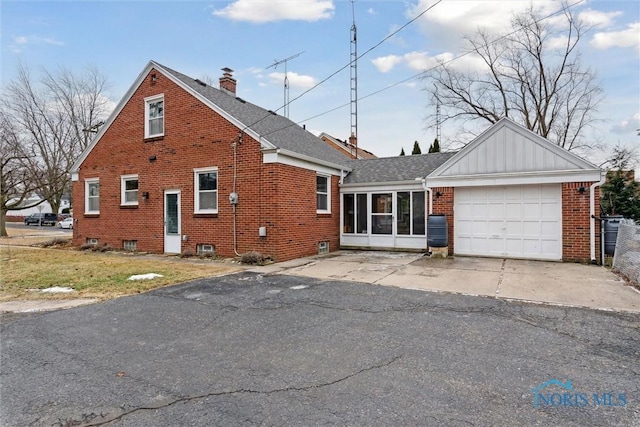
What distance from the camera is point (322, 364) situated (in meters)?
3.71

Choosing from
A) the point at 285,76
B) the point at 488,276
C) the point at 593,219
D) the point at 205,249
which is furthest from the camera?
the point at 285,76

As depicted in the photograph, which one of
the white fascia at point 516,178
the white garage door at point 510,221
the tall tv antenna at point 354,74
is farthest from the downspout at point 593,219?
the tall tv antenna at point 354,74

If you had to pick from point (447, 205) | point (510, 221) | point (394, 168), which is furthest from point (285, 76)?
point (510, 221)

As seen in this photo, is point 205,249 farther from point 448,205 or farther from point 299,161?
point 448,205

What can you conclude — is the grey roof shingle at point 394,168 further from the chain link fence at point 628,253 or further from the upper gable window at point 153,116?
the upper gable window at point 153,116

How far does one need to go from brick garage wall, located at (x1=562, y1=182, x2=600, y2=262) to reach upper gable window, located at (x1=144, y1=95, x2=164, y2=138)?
13.6 metres

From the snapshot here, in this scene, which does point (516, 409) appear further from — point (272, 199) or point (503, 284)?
point (272, 199)

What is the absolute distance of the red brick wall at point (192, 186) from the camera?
11087 mm

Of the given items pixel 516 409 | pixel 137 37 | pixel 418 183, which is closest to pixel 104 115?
pixel 137 37

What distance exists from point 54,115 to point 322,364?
36561 mm

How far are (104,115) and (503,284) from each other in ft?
125

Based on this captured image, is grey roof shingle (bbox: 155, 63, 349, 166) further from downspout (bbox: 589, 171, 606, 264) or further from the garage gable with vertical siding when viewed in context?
downspout (bbox: 589, 171, 606, 264)

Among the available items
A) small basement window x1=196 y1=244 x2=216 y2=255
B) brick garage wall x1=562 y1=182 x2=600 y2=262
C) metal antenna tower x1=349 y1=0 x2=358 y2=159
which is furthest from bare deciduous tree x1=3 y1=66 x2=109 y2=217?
brick garage wall x1=562 y1=182 x2=600 y2=262

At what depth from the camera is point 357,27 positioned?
1667cm
